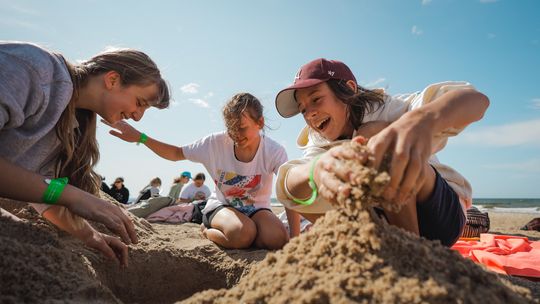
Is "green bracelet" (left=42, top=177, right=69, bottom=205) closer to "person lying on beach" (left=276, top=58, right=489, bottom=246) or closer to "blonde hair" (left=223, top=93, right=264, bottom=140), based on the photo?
"person lying on beach" (left=276, top=58, right=489, bottom=246)

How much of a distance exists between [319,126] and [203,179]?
7.10 metres

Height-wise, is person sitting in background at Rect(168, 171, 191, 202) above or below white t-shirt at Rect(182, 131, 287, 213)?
below

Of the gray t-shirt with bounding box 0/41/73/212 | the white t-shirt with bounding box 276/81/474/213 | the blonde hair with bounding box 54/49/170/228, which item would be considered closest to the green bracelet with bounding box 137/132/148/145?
the blonde hair with bounding box 54/49/170/228

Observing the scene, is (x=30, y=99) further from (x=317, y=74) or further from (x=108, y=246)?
(x=317, y=74)

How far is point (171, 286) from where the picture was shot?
2.59 m

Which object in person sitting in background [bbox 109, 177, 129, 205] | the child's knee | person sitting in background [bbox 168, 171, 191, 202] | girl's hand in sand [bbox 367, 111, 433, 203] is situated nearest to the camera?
girl's hand in sand [bbox 367, 111, 433, 203]

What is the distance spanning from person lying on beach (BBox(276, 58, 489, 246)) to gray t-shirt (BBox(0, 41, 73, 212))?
140 cm

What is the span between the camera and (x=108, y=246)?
2180 mm

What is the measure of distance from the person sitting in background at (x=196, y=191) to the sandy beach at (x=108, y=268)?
5.21m

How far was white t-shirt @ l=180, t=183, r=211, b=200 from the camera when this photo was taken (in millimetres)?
9094

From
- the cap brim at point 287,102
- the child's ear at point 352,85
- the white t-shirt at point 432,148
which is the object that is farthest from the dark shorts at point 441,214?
the cap brim at point 287,102

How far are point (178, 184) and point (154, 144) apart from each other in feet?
24.2

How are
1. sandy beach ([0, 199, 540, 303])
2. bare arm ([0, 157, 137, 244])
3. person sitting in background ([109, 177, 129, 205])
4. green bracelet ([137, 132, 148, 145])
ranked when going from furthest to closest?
person sitting in background ([109, 177, 129, 205]) < green bracelet ([137, 132, 148, 145]) < bare arm ([0, 157, 137, 244]) < sandy beach ([0, 199, 540, 303])

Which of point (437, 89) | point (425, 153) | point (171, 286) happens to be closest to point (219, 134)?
point (171, 286)
